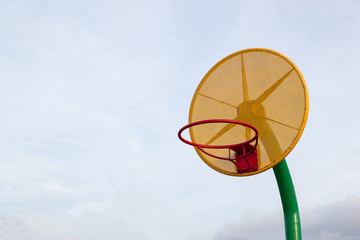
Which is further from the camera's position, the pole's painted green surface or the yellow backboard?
the pole's painted green surface

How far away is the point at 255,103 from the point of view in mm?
8484

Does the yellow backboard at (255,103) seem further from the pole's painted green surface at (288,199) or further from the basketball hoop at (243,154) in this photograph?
the pole's painted green surface at (288,199)

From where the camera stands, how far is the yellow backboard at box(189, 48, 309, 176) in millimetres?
7863

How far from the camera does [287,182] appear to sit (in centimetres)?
840

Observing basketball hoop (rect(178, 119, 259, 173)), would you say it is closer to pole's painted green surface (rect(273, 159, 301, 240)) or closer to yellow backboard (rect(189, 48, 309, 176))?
yellow backboard (rect(189, 48, 309, 176))

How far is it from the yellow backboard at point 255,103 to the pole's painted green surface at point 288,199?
601 millimetres

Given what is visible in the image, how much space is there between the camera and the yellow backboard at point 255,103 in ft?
25.8

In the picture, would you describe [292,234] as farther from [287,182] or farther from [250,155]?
[250,155]

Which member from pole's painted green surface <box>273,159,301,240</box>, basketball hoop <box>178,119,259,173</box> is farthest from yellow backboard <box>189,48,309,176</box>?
pole's painted green surface <box>273,159,301,240</box>

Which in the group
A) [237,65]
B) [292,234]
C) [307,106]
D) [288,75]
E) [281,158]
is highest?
[237,65]

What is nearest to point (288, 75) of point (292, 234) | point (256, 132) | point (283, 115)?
point (283, 115)

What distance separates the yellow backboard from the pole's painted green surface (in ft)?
1.97

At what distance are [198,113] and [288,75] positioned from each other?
2.13 metres

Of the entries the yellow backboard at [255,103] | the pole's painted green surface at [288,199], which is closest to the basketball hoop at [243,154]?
the yellow backboard at [255,103]
